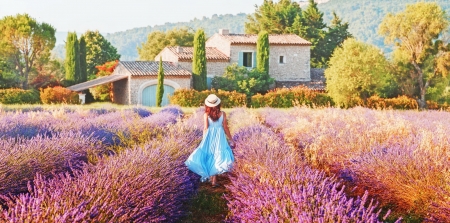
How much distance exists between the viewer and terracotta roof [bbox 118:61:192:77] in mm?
29422

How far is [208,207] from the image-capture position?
598 cm

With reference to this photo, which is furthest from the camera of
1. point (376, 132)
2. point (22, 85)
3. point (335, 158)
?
point (22, 85)

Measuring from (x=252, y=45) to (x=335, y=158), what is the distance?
88.1ft

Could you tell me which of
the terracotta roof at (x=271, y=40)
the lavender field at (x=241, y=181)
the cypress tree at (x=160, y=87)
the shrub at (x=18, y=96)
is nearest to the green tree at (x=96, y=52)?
the terracotta roof at (x=271, y=40)

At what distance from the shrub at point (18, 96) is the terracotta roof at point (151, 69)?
5430mm

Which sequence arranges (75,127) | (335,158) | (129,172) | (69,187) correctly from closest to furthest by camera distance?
(69,187) < (129,172) < (335,158) < (75,127)

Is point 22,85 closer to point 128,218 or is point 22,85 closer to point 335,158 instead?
point 335,158

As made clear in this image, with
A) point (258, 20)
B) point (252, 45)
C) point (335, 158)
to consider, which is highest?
point (258, 20)

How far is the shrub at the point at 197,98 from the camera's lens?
26438 mm

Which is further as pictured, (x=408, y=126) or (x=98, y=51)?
(x=98, y=51)

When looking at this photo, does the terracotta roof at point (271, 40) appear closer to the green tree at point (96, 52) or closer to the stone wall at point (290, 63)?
the stone wall at point (290, 63)

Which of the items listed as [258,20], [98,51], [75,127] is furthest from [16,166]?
[258,20]

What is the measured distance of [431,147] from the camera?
6625mm

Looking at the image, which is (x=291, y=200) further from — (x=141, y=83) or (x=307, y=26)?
(x=307, y=26)
